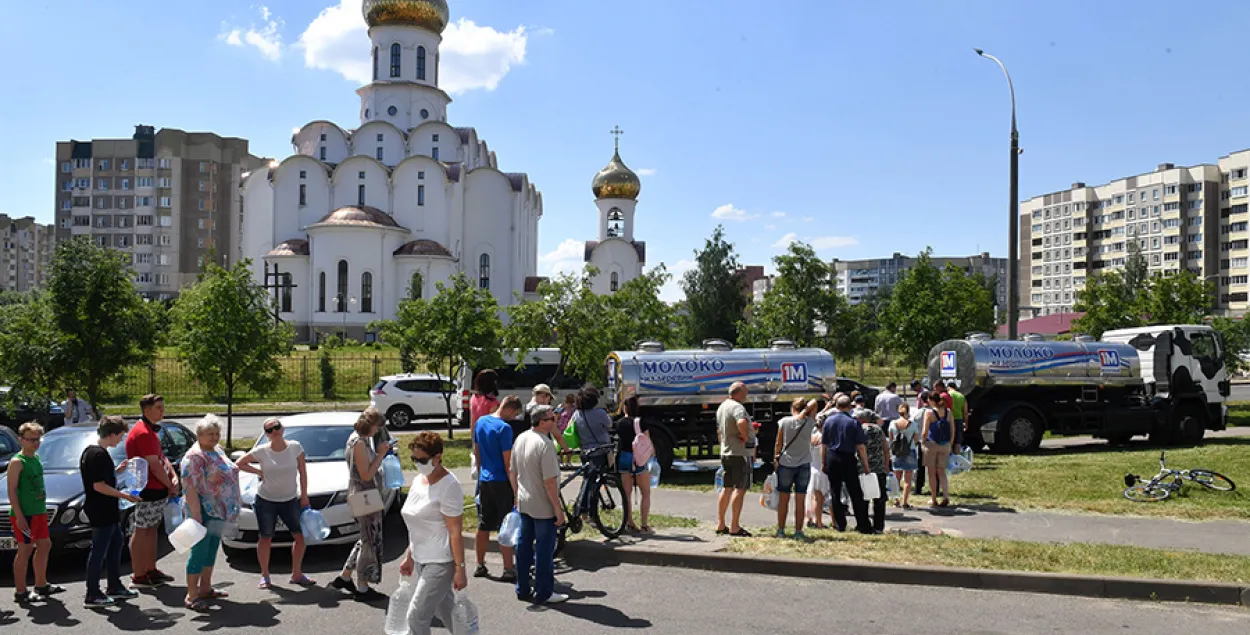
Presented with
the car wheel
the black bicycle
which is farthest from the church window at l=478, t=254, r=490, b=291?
the black bicycle

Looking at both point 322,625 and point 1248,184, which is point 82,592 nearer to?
point 322,625

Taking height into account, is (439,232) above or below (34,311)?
above

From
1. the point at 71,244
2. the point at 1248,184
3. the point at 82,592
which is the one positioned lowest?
the point at 82,592

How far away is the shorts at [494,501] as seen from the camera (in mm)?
8500

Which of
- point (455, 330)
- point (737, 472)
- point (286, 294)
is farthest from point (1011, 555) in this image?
point (286, 294)

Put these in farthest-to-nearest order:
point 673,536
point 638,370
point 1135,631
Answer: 1. point 638,370
2. point 673,536
3. point 1135,631

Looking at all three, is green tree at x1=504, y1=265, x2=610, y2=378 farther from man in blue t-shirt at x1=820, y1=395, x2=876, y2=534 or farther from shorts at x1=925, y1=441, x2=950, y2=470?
man in blue t-shirt at x1=820, y1=395, x2=876, y2=534

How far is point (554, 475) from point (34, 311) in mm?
17305

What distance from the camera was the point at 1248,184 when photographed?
8975cm

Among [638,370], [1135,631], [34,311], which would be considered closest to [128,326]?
[34,311]

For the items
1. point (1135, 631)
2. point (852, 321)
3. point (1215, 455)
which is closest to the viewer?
point (1135, 631)

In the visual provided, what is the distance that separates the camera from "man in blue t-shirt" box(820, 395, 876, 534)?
10.1 metres

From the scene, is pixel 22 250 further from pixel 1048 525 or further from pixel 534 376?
pixel 1048 525

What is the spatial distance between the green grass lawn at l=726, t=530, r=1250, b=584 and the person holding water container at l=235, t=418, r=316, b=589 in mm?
4016
